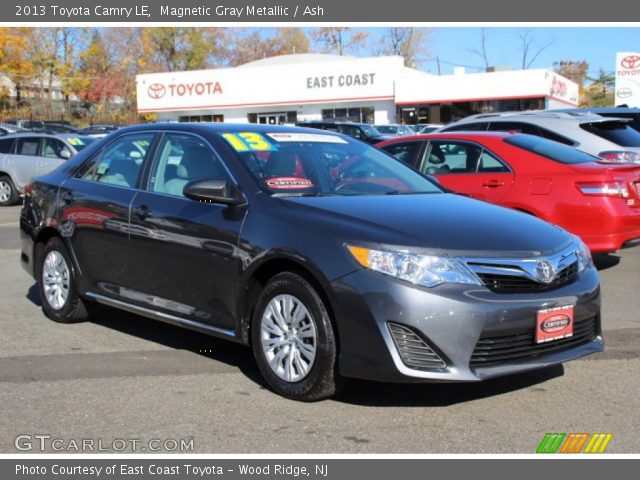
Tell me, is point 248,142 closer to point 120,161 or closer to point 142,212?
point 142,212

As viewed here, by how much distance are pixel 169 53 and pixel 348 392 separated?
78142 mm

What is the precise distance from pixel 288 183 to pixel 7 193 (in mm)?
14909

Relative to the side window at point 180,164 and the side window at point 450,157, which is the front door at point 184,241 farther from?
the side window at point 450,157

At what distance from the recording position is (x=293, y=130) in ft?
19.9

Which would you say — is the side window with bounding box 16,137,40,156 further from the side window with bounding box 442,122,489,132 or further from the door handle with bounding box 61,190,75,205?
the door handle with bounding box 61,190,75,205

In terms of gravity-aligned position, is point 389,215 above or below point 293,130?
below

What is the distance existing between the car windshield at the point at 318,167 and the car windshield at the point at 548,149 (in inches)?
116

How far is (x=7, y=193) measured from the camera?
60.4ft

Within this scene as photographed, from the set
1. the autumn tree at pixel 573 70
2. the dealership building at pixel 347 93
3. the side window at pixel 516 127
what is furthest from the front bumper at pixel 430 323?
the autumn tree at pixel 573 70

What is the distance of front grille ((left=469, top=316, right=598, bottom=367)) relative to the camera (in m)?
4.32

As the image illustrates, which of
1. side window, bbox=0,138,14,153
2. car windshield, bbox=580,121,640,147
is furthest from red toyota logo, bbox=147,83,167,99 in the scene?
car windshield, bbox=580,121,640,147

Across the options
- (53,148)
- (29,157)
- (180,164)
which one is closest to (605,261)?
(180,164)
